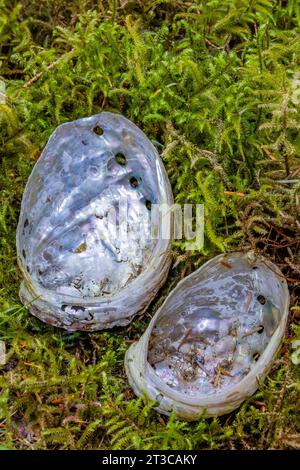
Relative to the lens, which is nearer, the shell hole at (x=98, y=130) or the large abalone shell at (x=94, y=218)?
the large abalone shell at (x=94, y=218)

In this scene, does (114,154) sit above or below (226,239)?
above

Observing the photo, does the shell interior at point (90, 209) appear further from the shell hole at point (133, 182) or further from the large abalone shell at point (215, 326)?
the large abalone shell at point (215, 326)

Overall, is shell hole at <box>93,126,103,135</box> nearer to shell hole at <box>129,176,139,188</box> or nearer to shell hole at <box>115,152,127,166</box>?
shell hole at <box>115,152,127,166</box>

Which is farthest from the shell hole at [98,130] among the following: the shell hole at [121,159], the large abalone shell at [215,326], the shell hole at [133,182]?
the large abalone shell at [215,326]

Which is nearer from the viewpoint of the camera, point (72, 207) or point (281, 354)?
point (281, 354)

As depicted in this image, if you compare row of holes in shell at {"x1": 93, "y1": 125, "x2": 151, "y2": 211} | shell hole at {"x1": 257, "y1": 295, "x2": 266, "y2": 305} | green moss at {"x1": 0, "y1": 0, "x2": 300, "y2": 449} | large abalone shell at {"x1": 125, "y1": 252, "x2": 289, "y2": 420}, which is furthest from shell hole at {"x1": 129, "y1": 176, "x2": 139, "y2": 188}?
shell hole at {"x1": 257, "y1": 295, "x2": 266, "y2": 305}
